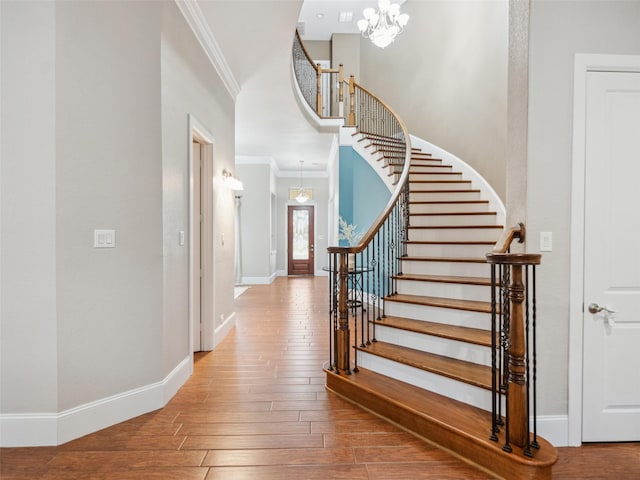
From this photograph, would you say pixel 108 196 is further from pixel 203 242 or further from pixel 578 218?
pixel 578 218

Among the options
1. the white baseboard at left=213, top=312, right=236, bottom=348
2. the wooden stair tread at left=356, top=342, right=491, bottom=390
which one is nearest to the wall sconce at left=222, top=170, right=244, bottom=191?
the white baseboard at left=213, top=312, right=236, bottom=348

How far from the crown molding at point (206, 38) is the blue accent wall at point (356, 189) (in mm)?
2720

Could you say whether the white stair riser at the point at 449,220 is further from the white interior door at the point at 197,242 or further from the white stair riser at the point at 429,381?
the white interior door at the point at 197,242

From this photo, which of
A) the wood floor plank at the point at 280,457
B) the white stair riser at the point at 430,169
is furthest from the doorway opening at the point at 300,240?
the wood floor plank at the point at 280,457

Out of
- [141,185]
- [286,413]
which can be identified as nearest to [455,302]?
[286,413]

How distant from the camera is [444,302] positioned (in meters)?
3.23

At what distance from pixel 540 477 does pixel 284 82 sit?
4.88m

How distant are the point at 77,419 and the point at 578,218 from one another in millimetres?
3340

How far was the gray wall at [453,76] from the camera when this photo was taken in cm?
540

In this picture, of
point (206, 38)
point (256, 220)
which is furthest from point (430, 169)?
point (256, 220)

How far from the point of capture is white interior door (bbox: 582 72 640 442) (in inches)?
86.8

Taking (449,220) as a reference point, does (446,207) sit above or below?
above

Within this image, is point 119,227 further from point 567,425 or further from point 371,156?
point 371,156

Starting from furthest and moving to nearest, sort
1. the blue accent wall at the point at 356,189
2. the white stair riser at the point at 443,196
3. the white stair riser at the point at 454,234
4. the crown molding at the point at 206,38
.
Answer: the blue accent wall at the point at 356,189 < the white stair riser at the point at 443,196 < the white stair riser at the point at 454,234 < the crown molding at the point at 206,38
